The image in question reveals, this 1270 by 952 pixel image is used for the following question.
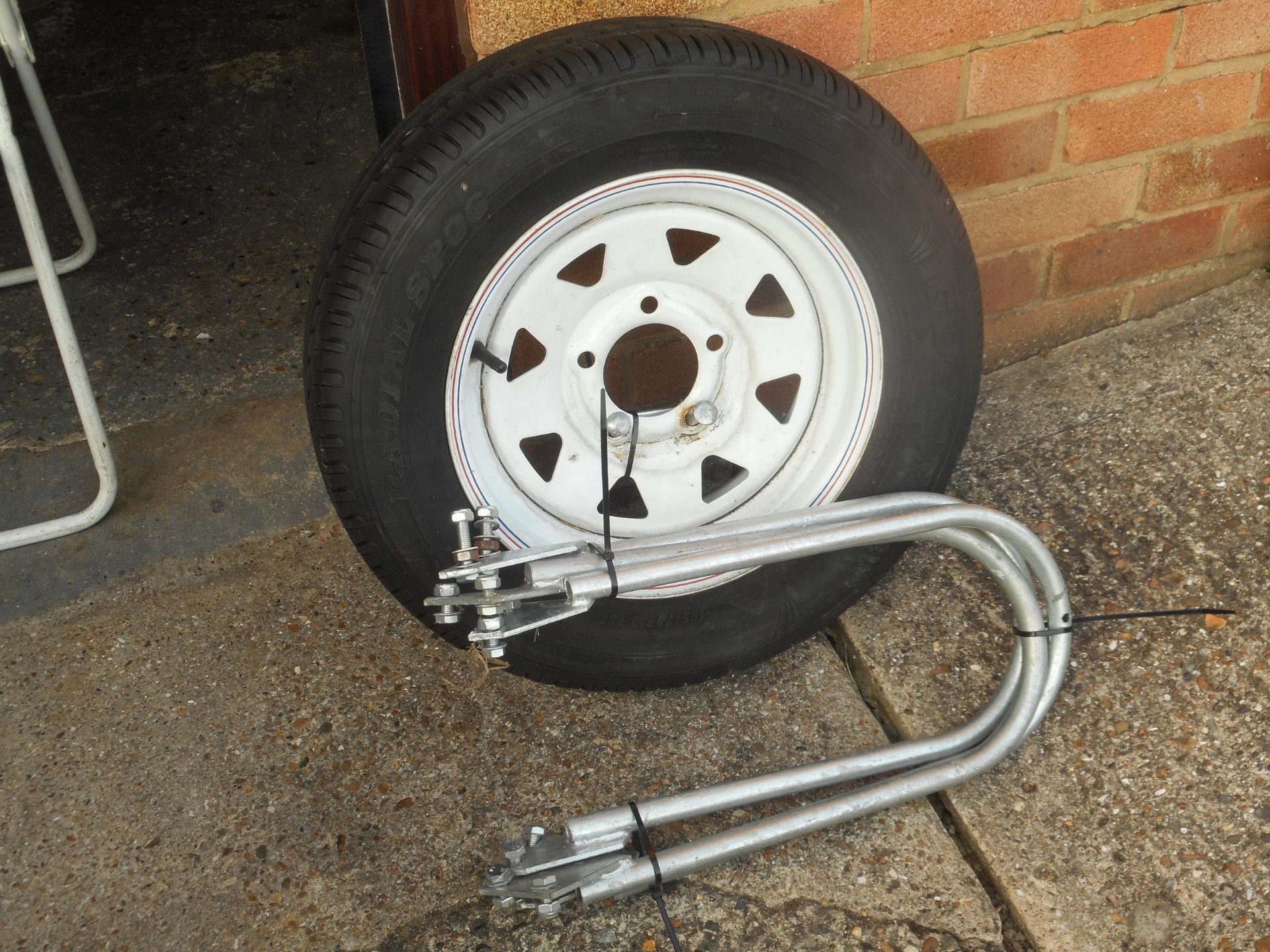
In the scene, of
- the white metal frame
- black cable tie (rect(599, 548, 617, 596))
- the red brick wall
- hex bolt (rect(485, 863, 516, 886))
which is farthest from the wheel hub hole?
the white metal frame

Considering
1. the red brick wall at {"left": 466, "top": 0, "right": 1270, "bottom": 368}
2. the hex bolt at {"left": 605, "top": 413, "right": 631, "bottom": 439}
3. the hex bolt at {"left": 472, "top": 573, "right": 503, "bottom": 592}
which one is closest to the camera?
the hex bolt at {"left": 472, "top": 573, "right": 503, "bottom": 592}

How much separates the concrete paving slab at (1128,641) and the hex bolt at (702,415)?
0.49 metres

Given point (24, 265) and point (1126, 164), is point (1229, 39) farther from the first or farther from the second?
point (24, 265)

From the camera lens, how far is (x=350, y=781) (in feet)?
5.82

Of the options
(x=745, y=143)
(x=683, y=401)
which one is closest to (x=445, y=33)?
(x=745, y=143)

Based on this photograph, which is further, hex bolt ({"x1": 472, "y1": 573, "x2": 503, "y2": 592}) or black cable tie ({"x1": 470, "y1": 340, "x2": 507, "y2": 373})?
black cable tie ({"x1": 470, "y1": 340, "x2": 507, "y2": 373})

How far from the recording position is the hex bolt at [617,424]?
184cm

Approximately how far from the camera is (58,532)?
7.28 feet

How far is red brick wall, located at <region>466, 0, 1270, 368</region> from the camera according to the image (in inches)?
76.9

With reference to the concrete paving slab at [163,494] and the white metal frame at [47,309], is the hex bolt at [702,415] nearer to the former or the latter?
the concrete paving slab at [163,494]

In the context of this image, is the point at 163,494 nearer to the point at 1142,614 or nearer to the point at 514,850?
the point at 514,850

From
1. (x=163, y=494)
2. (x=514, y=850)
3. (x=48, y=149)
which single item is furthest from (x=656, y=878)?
(x=48, y=149)

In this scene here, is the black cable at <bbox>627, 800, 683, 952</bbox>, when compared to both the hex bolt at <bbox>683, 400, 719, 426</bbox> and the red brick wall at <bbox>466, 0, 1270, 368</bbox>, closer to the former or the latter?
the hex bolt at <bbox>683, 400, 719, 426</bbox>

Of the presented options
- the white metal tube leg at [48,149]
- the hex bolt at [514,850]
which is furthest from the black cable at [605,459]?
the white metal tube leg at [48,149]
